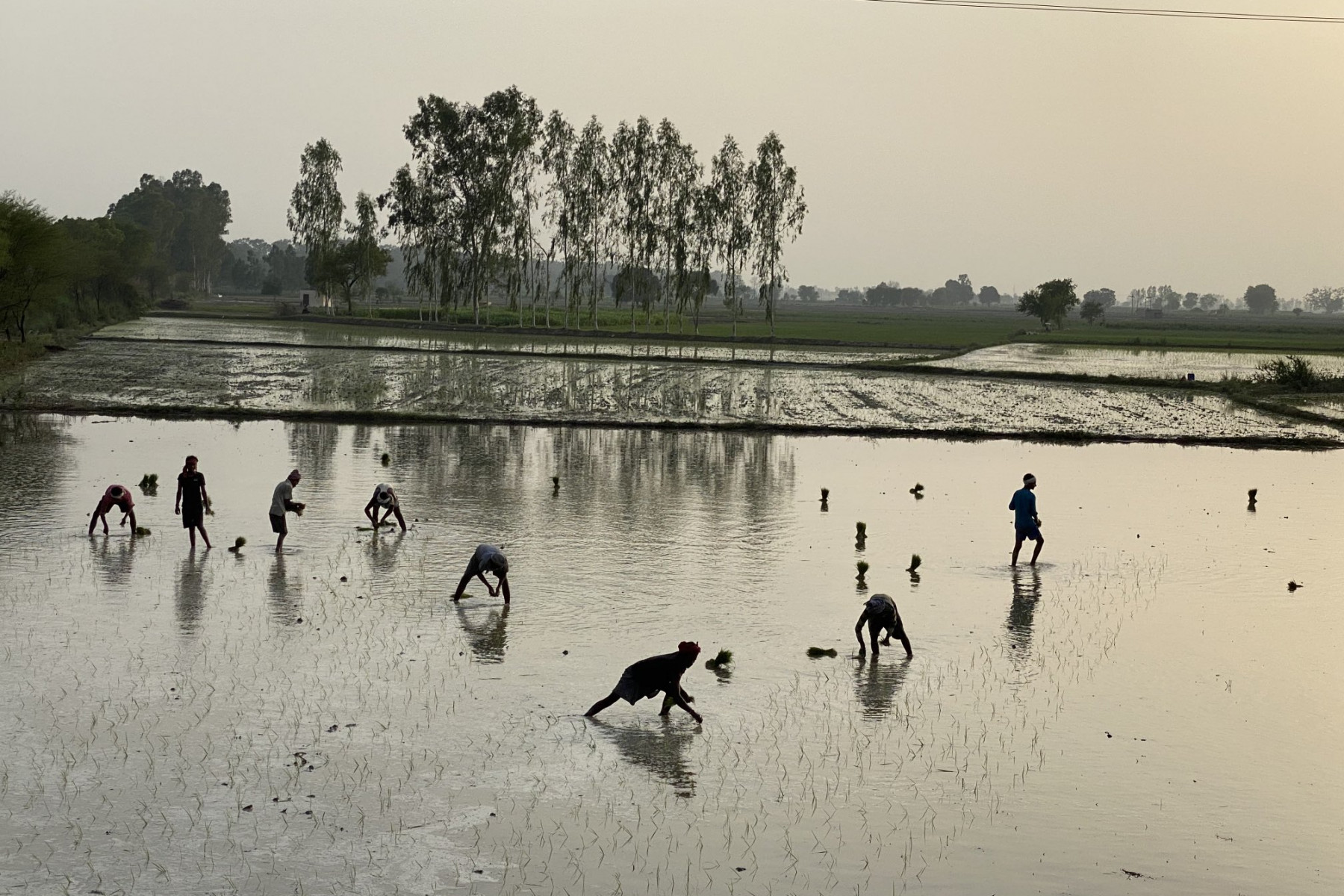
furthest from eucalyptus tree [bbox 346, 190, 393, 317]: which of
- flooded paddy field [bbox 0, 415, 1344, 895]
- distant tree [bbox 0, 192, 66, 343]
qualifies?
flooded paddy field [bbox 0, 415, 1344, 895]

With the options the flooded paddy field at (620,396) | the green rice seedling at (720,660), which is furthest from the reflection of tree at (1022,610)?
the flooded paddy field at (620,396)

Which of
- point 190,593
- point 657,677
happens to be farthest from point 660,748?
point 190,593

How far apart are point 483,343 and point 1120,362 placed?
3723 cm

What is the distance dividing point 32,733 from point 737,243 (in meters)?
90.2

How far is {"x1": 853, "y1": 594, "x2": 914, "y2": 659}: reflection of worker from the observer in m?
14.0

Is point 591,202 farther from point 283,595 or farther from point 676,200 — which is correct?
point 283,595

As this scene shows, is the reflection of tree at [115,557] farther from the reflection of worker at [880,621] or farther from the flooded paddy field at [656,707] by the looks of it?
the reflection of worker at [880,621]

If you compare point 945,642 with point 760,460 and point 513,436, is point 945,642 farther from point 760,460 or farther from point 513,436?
point 513,436

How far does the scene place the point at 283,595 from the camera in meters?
16.4

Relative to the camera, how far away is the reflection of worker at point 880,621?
46.0 feet

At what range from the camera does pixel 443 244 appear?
104250mm

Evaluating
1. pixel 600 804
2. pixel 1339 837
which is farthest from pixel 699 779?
pixel 1339 837

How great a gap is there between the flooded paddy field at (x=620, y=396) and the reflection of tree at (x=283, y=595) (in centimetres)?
2127

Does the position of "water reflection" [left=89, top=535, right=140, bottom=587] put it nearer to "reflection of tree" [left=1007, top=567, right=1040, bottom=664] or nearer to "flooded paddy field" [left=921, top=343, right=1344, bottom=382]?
"reflection of tree" [left=1007, top=567, right=1040, bottom=664]
